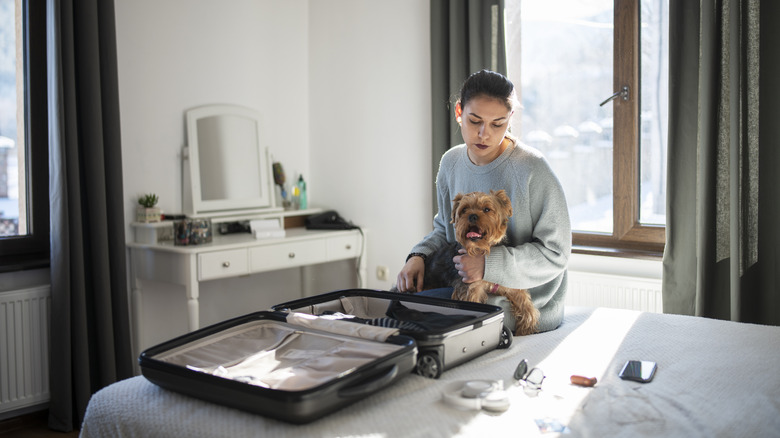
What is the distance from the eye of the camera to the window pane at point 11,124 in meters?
2.79

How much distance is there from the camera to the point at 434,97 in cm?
341

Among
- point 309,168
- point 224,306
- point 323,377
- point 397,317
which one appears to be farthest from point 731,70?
point 224,306

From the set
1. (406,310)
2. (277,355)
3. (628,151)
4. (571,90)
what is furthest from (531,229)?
(571,90)

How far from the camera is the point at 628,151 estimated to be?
298cm

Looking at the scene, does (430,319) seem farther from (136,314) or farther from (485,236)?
(136,314)

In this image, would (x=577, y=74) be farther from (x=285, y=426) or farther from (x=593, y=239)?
(x=285, y=426)

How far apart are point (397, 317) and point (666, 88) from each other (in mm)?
1894

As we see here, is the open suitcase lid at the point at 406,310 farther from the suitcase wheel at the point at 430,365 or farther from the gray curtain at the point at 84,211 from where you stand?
the gray curtain at the point at 84,211

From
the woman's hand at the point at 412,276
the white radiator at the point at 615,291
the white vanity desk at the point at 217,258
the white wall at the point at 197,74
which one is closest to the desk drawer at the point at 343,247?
the white vanity desk at the point at 217,258

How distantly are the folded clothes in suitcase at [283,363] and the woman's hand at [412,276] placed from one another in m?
0.47

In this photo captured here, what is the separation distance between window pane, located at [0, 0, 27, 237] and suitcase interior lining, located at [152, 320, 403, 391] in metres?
1.86

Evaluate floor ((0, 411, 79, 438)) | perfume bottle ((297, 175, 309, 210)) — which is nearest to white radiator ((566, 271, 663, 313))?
perfume bottle ((297, 175, 309, 210))

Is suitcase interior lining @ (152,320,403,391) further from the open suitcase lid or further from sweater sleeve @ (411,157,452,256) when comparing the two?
sweater sleeve @ (411,157,452,256)

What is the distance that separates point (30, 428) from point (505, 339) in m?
2.23
